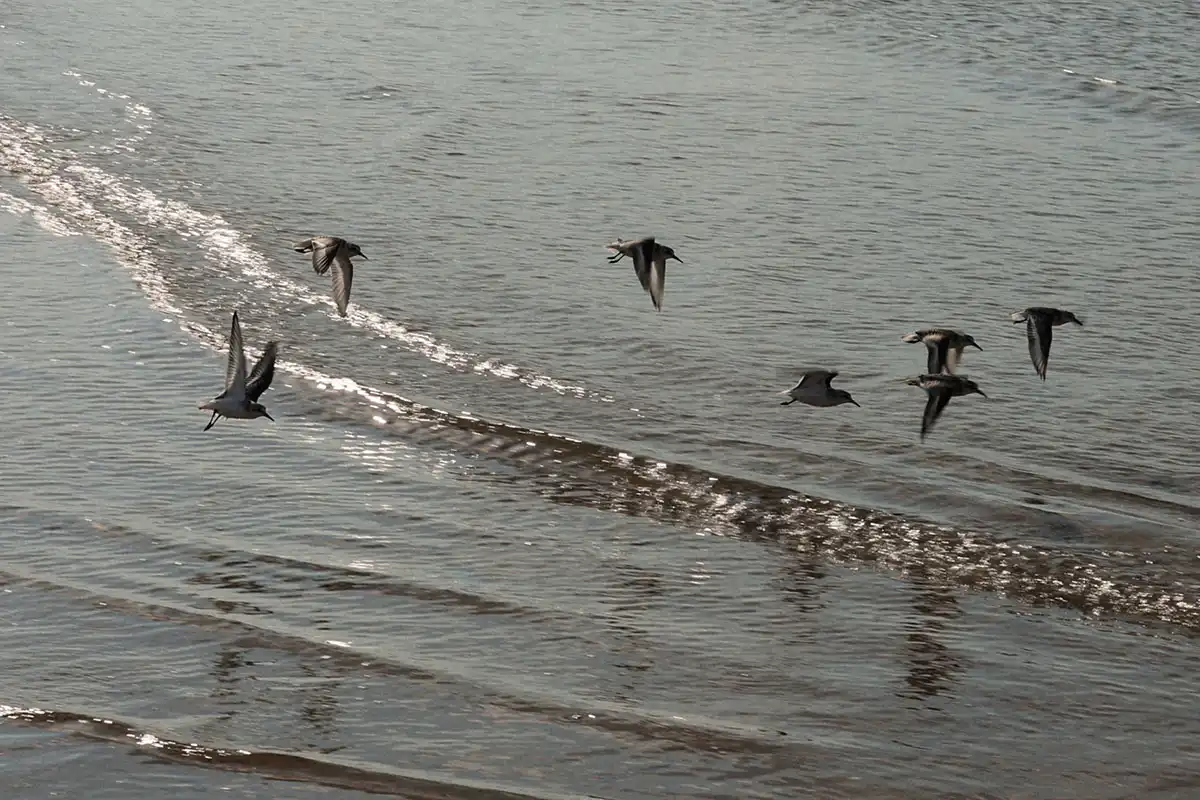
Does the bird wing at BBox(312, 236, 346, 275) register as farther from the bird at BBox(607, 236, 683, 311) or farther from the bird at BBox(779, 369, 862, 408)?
the bird at BBox(779, 369, 862, 408)

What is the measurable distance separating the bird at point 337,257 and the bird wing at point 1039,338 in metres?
3.68

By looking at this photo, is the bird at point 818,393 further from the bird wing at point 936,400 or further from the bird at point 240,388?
the bird at point 240,388

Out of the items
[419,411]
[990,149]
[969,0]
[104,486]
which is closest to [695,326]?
[419,411]

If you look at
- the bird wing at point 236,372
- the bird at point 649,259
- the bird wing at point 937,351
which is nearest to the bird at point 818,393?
the bird wing at point 937,351

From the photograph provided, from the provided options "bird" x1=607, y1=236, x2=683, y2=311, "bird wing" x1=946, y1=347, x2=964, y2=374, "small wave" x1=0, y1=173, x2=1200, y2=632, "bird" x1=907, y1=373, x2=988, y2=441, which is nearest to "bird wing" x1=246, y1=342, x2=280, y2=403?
"small wave" x1=0, y1=173, x2=1200, y2=632

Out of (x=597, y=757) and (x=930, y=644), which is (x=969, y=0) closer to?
(x=930, y=644)

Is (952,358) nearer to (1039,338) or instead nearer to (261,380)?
(1039,338)

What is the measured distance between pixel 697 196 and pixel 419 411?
4.68 meters

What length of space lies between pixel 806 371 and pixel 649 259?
1.12 m

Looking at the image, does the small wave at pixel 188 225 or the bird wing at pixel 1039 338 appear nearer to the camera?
the bird wing at pixel 1039 338

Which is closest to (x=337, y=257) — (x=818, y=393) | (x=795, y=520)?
(x=818, y=393)

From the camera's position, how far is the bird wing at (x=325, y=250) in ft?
33.9

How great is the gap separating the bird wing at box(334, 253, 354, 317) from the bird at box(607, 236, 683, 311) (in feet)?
4.85

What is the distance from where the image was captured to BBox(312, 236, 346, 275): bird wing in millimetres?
10336
